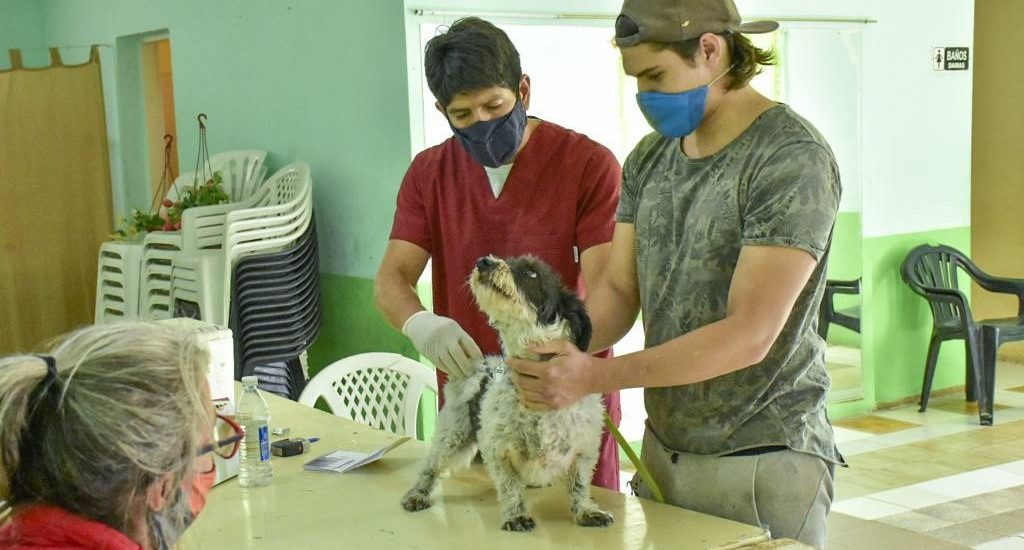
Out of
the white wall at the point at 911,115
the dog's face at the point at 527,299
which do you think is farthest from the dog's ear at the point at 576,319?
the white wall at the point at 911,115

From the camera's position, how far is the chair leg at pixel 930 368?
612cm

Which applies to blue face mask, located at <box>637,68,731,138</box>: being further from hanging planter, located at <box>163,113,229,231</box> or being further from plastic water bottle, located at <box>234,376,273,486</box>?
hanging planter, located at <box>163,113,229,231</box>

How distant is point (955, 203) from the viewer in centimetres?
639

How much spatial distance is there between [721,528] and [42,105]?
17.4ft

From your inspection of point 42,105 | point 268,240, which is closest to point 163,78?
point 42,105

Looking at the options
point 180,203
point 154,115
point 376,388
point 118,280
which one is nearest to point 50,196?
point 154,115

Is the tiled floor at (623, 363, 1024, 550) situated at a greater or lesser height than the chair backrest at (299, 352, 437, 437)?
lesser

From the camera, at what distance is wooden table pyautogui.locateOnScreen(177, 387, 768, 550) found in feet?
5.98

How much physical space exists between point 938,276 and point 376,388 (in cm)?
393

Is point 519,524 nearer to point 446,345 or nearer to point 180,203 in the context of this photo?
point 446,345

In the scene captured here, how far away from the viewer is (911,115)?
6.12 m

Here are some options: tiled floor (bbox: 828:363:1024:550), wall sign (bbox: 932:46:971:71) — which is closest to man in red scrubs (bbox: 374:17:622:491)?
tiled floor (bbox: 828:363:1024:550)

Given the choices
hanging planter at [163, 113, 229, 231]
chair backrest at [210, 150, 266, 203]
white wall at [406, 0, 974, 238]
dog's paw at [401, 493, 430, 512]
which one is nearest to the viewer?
dog's paw at [401, 493, 430, 512]

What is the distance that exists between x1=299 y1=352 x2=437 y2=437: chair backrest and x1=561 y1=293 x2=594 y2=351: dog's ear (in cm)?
151
